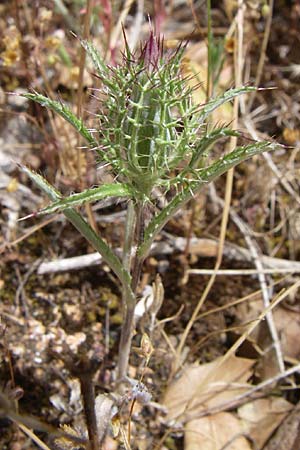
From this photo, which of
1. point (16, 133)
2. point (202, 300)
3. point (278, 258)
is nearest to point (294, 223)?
point (278, 258)

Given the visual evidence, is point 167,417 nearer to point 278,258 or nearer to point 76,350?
point 76,350

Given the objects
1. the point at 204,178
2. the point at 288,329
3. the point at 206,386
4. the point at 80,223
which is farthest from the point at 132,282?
the point at 288,329

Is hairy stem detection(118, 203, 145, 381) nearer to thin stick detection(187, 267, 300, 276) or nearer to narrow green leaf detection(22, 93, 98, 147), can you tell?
narrow green leaf detection(22, 93, 98, 147)

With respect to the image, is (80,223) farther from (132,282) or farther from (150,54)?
(150,54)

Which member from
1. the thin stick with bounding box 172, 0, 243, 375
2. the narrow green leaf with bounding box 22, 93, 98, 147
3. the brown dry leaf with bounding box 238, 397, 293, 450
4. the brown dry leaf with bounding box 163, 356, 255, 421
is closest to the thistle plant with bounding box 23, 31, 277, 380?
the narrow green leaf with bounding box 22, 93, 98, 147

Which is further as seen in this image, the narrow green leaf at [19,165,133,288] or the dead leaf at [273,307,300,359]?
the dead leaf at [273,307,300,359]

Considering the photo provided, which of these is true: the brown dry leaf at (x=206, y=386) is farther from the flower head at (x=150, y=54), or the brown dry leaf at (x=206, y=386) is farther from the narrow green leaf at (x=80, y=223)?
the flower head at (x=150, y=54)
